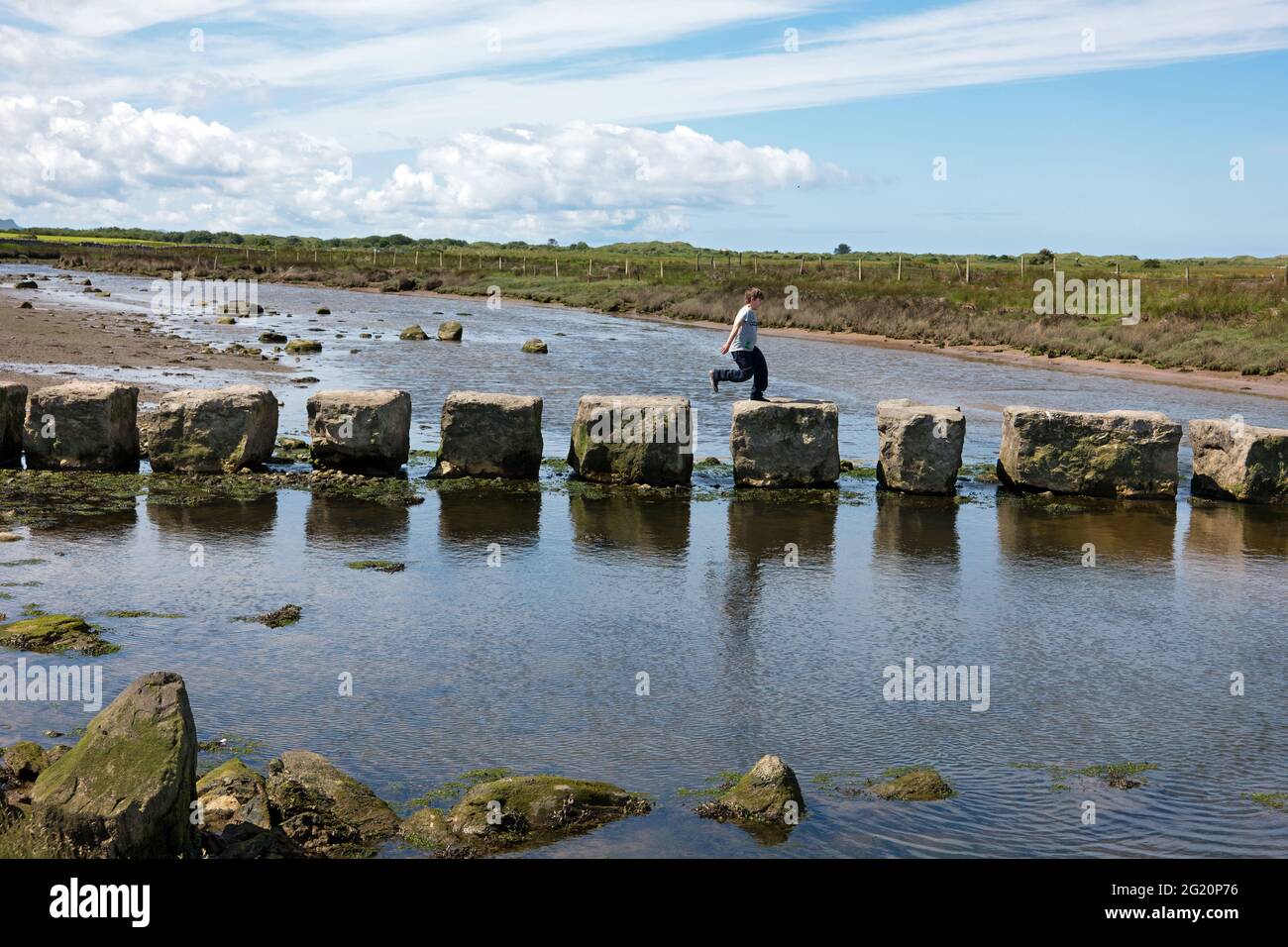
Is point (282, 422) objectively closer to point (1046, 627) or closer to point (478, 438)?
point (478, 438)

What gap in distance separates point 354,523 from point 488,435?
2799 mm

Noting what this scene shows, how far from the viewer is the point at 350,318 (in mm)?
49250

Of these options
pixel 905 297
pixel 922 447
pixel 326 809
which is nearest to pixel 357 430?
pixel 922 447

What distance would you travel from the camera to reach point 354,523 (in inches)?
536

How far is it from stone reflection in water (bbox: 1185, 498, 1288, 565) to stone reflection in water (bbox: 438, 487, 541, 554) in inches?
280

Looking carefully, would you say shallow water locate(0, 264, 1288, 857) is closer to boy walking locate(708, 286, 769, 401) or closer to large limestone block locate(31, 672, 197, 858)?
large limestone block locate(31, 672, 197, 858)

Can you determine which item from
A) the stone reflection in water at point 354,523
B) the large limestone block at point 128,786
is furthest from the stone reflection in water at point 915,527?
the large limestone block at point 128,786

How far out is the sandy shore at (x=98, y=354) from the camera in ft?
75.5

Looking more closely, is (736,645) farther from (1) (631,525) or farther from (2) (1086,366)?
(2) (1086,366)

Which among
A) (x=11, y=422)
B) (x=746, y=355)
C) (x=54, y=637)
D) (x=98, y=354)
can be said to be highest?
(x=746, y=355)

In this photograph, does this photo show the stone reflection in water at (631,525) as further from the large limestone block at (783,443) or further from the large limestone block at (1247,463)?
the large limestone block at (1247,463)

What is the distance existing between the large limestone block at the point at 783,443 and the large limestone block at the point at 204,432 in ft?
20.3

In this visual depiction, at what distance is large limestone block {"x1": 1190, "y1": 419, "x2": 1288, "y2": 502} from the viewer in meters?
15.9
